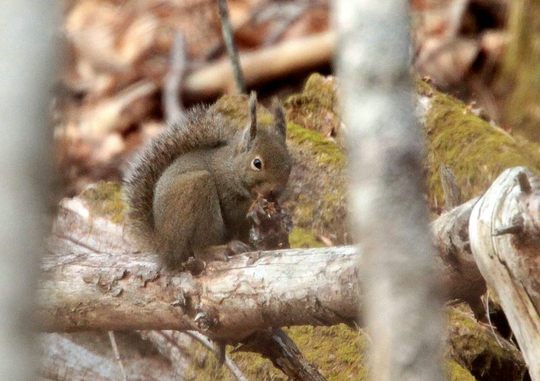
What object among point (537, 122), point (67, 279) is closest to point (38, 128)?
point (67, 279)

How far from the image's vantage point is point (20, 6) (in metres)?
1.56

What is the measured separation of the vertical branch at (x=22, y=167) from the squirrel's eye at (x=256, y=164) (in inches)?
118

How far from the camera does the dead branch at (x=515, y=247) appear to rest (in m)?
3.12

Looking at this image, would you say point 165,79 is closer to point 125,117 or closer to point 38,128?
point 125,117

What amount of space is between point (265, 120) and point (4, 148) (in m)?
4.72

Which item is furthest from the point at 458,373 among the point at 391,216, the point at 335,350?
the point at 391,216

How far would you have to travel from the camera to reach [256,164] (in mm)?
4586

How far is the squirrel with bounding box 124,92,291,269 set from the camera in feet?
14.1

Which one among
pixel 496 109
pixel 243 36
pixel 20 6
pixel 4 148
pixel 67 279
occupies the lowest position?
pixel 4 148

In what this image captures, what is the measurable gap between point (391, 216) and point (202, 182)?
2.80m

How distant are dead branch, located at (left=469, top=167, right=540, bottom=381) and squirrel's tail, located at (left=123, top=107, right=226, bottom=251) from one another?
1.46 metres

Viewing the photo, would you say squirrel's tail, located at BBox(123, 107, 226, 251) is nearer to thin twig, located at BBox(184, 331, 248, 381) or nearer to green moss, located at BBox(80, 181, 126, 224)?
thin twig, located at BBox(184, 331, 248, 381)

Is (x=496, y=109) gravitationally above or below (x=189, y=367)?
above

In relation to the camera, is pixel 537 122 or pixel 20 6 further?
pixel 537 122
